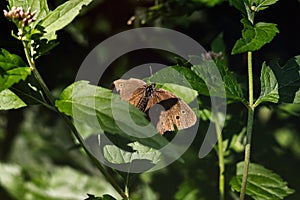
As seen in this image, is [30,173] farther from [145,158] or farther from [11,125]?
[145,158]

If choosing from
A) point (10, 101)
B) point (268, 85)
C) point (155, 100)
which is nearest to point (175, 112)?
point (155, 100)

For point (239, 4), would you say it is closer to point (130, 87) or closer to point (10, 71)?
point (130, 87)

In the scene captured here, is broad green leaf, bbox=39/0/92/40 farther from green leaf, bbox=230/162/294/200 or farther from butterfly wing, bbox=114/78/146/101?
green leaf, bbox=230/162/294/200

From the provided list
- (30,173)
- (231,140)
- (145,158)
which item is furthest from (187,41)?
(30,173)

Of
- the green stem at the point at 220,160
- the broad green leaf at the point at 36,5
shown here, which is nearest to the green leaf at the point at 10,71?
the broad green leaf at the point at 36,5

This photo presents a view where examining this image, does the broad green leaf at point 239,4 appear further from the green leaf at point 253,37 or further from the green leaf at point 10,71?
the green leaf at point 10,71
